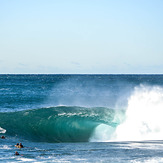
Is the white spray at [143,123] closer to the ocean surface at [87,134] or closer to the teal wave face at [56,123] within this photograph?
the ocean surface at [87,134]

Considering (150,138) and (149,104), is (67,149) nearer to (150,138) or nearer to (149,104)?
(150,138)

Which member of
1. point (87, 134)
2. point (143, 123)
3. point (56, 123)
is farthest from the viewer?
point (56, 123)

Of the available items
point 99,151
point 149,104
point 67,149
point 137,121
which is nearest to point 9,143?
point 67,149

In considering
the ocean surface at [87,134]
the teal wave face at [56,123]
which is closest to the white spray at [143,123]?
the ocean surface at [87,134]

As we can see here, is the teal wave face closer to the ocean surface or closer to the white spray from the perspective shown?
the ocean surface

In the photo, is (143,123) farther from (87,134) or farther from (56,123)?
(56,123)

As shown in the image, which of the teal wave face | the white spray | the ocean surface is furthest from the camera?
the teal wave face

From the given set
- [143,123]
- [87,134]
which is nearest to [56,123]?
[87,134]

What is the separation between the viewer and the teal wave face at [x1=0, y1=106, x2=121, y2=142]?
2227 centimetres

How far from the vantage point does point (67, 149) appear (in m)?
16.7

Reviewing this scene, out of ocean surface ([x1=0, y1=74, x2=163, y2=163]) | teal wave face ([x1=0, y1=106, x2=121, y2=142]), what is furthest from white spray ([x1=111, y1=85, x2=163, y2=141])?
teal wave face ([x1=0, y1=106, x2=121, y2=142])

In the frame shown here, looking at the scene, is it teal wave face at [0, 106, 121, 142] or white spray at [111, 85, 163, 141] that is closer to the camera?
white spray at [111, 85, 163, 141]

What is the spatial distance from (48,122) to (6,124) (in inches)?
122

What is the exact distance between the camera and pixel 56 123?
24.7 meters
